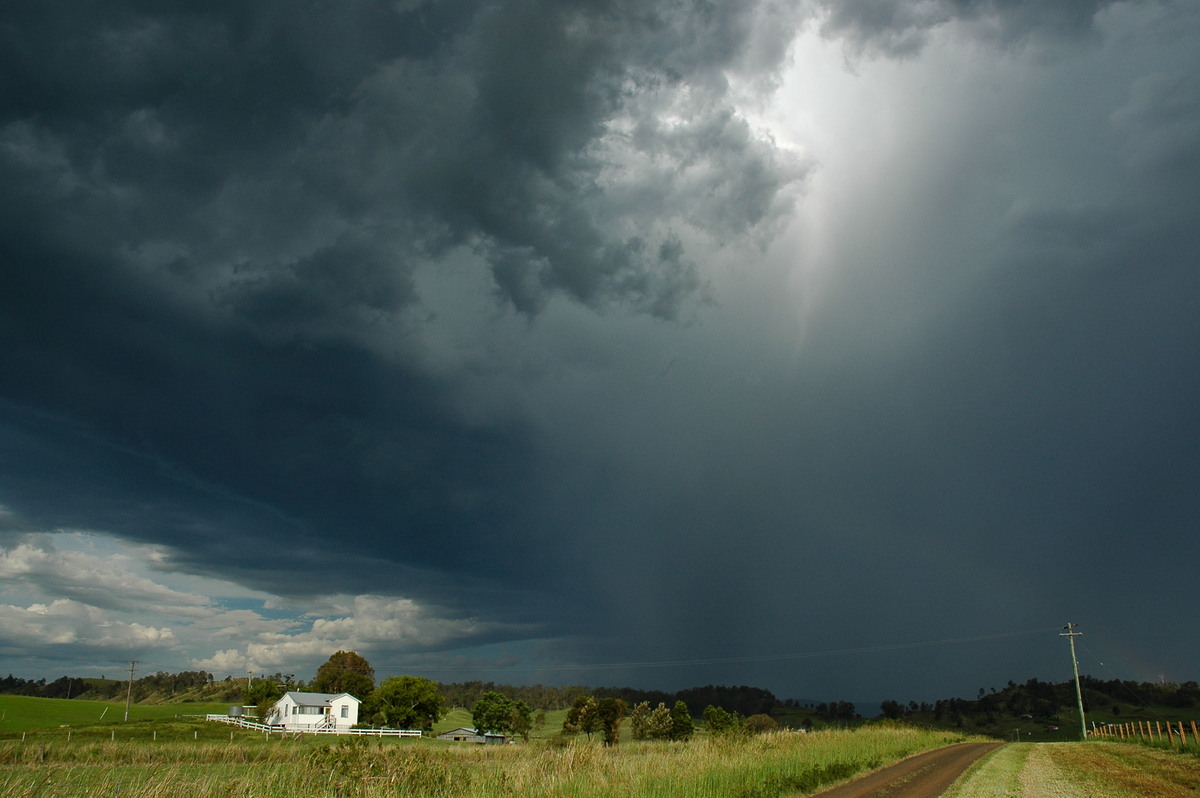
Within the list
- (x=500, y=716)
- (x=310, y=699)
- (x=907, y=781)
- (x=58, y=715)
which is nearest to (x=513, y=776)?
(x=907, y=781)

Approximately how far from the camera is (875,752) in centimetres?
4025

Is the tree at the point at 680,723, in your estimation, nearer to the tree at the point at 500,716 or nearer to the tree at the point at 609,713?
the tree at the point at 609,713

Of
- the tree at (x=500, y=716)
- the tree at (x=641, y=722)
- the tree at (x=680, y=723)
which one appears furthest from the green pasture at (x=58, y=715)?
the tree at (x=680, y=723)

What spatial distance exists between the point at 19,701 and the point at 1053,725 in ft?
782

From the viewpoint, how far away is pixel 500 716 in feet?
453

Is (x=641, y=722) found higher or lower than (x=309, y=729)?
lower

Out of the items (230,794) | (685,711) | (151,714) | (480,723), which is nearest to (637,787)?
(230,794)

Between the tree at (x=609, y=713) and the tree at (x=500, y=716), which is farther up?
the tree at (x=609, y=713)

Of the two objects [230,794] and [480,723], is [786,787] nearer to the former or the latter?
[230,794]

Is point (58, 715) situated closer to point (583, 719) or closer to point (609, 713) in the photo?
point (583, 719)

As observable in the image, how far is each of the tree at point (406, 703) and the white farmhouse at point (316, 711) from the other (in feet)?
14.9

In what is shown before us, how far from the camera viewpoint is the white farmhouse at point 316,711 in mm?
113938

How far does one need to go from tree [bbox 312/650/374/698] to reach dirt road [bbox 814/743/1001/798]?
428ft

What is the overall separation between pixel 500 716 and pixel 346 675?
35.5 m
